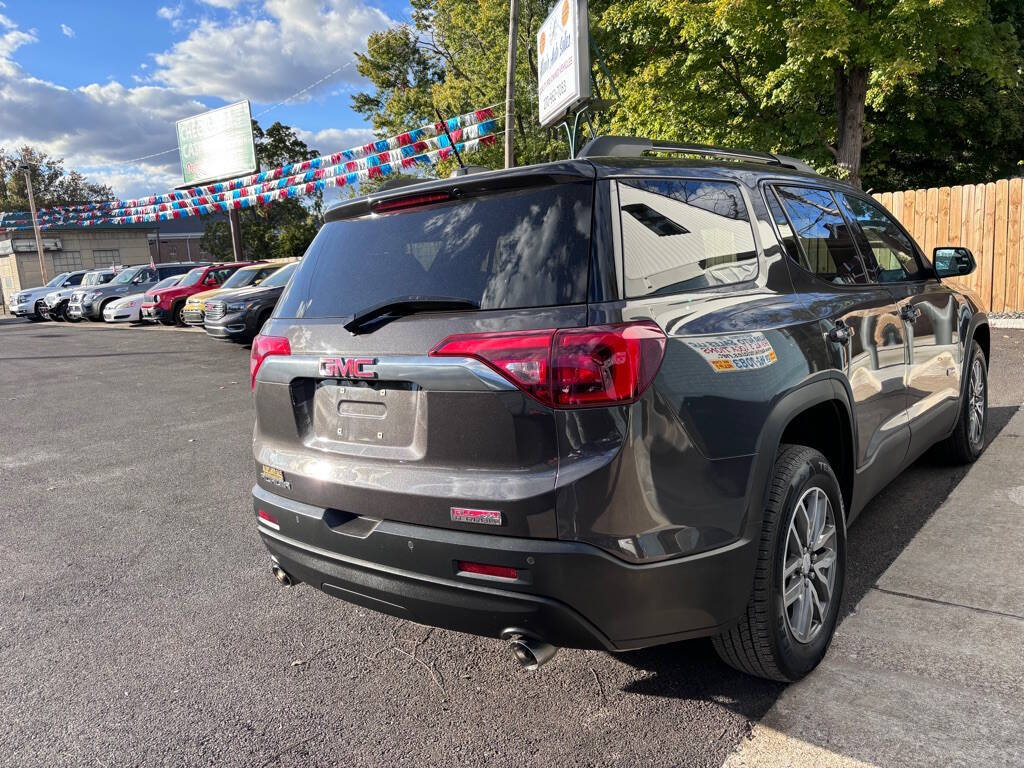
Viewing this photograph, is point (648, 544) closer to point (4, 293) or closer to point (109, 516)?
point (109, 516)

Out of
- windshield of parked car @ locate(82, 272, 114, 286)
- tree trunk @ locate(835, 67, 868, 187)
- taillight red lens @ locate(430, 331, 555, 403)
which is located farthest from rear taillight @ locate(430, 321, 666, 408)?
windshield of parked car @ locate(82, 272, 114, 286)

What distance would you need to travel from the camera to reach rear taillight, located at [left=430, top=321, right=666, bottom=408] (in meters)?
2.10

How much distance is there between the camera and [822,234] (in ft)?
11.1

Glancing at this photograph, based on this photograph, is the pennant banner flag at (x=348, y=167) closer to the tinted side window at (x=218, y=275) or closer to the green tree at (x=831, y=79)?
the green tree at (x=831, y=79)

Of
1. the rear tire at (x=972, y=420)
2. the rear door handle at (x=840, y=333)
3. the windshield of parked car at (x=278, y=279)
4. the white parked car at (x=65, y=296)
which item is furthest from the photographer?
the white parked car at (x=65, y=296)

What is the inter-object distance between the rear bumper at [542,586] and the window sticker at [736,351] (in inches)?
22.0

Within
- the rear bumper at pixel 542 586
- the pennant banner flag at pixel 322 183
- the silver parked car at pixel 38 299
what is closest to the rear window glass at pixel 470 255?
the rear bumper at pixel 542 586

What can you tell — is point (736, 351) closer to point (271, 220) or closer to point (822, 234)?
point (822, 234)

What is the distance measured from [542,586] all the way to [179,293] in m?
21.6

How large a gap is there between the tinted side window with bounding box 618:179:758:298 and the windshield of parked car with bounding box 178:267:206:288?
831 inches

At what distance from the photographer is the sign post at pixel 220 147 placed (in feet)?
108

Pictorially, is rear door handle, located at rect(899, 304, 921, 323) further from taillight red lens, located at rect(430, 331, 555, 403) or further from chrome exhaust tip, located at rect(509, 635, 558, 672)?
chrome exhaust tip, located at rect(509, 635, 558, 672)

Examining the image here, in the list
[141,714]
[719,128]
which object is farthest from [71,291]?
[141,714]

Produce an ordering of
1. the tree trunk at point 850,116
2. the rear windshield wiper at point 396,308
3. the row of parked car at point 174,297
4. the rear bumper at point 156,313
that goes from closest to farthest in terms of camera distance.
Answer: the rear windshield wiper at point 396,308
the row of parked car at point 174,297
the tree trunk at point 850,116
the rear bumper at point 156,313
